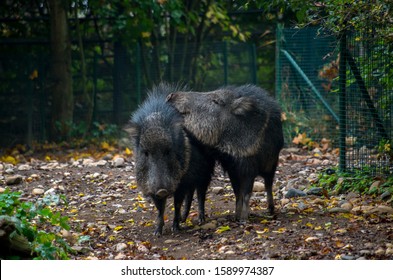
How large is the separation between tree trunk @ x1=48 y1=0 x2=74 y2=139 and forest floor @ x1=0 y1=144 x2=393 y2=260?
9.79 feet

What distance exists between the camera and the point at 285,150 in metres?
10.8

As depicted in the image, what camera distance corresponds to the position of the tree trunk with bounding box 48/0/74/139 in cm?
1270

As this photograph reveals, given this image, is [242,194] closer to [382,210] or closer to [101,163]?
[382,210]

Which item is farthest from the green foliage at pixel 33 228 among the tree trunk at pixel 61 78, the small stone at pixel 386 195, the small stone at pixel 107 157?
the tree trunk at pixel 61 78

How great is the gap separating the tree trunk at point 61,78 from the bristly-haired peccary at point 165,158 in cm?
647

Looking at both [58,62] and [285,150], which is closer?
[285,150]

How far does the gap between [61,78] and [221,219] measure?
6.83 metres

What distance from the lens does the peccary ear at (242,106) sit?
6.54m

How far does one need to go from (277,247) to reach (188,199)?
1601mm

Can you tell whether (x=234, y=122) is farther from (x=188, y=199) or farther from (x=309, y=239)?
(x=309, y=239)

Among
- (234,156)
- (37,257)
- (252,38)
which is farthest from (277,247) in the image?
(252,38)

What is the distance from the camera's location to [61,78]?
42.0ft

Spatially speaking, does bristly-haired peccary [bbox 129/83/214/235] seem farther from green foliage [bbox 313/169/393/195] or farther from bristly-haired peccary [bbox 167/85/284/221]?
green foliage [bbox 313/169/393/195]

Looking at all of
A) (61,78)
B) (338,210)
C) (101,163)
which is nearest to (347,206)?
(338,210)
